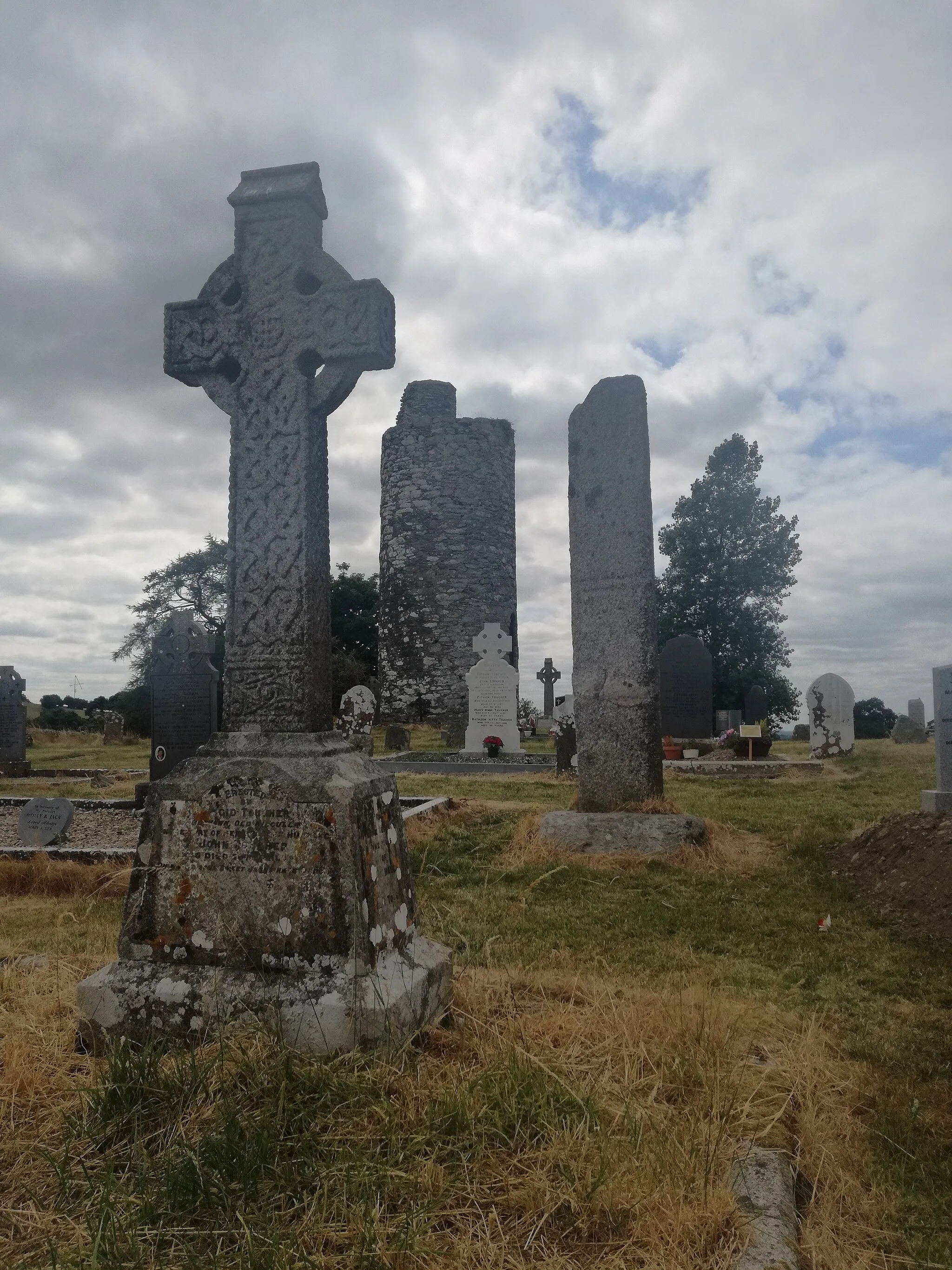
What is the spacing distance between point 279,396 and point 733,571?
83.2ft

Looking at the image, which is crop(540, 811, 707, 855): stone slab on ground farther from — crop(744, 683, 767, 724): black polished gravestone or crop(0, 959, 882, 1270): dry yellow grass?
crop(744, 683, 767, 724): black polished gravestone

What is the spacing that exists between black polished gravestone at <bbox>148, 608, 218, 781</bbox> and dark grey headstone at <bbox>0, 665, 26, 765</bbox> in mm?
5354

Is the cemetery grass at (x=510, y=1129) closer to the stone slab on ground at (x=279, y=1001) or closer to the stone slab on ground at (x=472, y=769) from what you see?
the stone slab on ground at (x=279, y=1001)

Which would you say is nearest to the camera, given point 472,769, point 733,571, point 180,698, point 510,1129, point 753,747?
point 510,1129

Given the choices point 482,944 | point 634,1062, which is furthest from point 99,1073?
point 482,944

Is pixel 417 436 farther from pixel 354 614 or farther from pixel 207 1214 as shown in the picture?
pixel 207 1214

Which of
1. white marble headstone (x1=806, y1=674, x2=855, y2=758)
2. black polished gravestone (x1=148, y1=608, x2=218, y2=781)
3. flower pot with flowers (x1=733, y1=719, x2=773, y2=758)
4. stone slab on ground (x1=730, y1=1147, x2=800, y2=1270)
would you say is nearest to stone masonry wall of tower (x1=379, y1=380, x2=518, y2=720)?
A: flower pot with flowers (x1=733, y1=719, x2=773, y2=758)

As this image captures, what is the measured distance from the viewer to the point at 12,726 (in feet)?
47.9

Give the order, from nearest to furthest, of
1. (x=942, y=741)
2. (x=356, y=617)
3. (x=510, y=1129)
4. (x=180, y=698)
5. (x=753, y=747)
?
(x=510, y=1129) → (x=942, y=741) → (x=180, y=698) → (x=753, y=747) → (x=356, y=617)

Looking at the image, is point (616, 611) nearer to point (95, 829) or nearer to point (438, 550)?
point (95, 829)

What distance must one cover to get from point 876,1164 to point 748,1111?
0.33 meters

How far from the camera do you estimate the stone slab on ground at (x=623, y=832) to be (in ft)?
20.1

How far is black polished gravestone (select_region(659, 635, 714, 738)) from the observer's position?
16.6 meters

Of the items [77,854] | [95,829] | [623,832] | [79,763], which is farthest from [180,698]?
[79,763]
